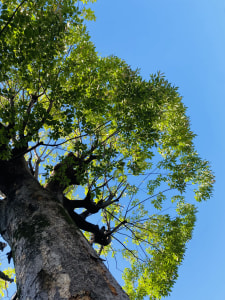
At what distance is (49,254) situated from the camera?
2.58 metres

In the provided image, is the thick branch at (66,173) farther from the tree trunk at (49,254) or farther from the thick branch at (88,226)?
the tree trunk at (49,254)

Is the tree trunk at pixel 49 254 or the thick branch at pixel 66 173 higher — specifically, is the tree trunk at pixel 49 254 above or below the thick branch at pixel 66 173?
below

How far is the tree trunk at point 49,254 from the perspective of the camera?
2.14 m

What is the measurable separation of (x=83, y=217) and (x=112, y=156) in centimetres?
158

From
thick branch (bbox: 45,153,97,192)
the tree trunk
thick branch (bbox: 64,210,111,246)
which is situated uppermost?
thick branch (bbox: 45,153,97,192)

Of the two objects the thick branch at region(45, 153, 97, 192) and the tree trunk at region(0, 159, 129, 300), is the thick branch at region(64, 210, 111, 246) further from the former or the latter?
the tree trunk at region(0, 159, 129, 300)

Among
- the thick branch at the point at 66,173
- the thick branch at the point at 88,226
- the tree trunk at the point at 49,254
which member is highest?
the thick branch at the point at 66,173

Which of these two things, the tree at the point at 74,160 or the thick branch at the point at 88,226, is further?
the thick branch at the point at 88,226

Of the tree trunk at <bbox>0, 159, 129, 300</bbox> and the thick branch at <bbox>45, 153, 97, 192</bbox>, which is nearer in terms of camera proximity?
the tree trunk at <bbox>0, 159, 129, 300</bbox>

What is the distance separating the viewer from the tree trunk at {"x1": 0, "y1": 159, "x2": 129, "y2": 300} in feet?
7.02

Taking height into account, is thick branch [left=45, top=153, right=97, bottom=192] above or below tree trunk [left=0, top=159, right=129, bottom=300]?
above

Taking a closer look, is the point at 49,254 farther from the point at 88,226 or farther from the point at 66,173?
the point at 66,173

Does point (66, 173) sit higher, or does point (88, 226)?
point (66, 173)

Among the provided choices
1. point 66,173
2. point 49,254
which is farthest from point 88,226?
point 49,254
